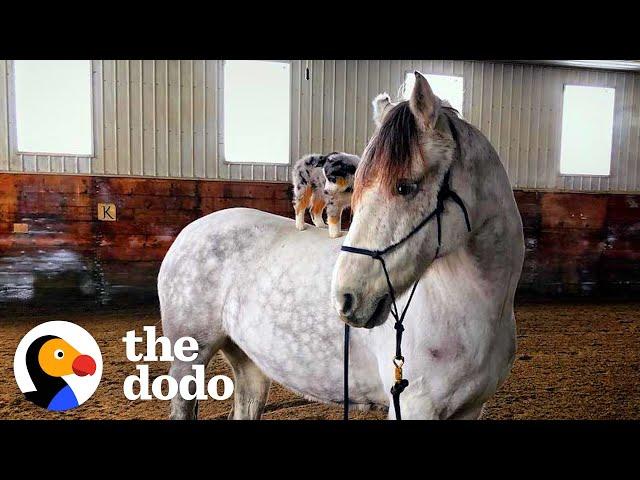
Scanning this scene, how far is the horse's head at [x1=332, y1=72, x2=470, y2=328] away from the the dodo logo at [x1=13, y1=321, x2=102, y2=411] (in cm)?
137

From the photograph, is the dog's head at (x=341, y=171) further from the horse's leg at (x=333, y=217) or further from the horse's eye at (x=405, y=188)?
the horse's eye at (x=405, y=188)

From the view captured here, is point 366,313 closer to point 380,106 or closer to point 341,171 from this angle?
point 380,106

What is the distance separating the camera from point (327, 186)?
193 centimetres

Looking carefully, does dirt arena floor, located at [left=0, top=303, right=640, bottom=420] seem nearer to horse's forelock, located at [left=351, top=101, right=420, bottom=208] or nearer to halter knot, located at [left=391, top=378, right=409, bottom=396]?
halter knot, located at [left=391, top=378, right=409, bottom=396]

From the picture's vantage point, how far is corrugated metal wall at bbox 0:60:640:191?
482cm

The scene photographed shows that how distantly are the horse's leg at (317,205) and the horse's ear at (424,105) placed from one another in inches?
44.6

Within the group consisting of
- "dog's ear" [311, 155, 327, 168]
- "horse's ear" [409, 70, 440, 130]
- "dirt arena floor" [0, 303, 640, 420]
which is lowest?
"dirt arena floor" [0, 303, 640, 420]

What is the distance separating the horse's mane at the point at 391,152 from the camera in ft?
3.39

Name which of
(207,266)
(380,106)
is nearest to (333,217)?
(207,266)

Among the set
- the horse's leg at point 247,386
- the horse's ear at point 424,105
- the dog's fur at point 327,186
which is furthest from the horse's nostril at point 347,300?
the horse's leg at point 247,386

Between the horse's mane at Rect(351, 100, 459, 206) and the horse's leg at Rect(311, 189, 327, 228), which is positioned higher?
the horse's mane at Rect(351, 100, 459, 206)

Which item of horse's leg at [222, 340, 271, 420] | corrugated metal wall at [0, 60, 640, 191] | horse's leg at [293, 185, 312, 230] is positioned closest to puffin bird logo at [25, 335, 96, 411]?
horse's leg at [222, 340, 271, 420]
